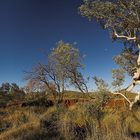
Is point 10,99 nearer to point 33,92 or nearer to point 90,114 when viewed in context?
point 33,92

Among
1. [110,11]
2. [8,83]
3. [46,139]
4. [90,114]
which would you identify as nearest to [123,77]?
[90,114]

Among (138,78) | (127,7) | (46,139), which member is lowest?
(46,139)

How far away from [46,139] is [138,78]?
16.3 ft

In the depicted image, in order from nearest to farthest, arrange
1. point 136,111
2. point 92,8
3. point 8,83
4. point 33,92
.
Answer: point 92,8
point 136,111
point 33,92
point 8,83

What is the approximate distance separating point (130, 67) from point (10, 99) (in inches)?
841

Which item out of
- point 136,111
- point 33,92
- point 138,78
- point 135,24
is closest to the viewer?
point 138,78

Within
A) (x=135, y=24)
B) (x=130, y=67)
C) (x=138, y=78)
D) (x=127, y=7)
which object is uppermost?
(x=127, y=7)

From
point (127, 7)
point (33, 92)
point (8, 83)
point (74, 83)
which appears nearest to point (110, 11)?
point (127, 7)

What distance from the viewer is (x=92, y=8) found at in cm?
1529

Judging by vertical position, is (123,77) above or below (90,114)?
above

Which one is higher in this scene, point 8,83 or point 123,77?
point 8,83

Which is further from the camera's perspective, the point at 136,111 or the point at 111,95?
the point at 136,111

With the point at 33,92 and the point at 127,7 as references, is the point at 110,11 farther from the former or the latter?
Result: the point at 33,92

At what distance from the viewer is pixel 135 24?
548 inches
